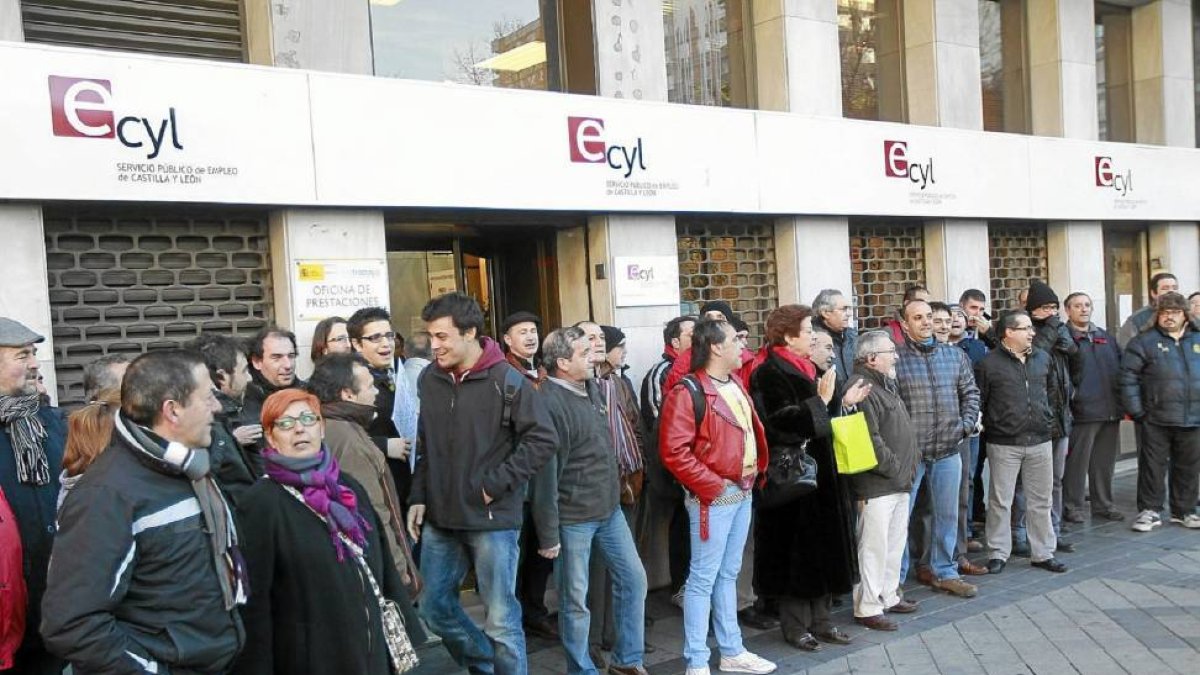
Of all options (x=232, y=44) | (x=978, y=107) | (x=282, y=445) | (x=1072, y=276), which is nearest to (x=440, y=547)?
(x=282, y=445)

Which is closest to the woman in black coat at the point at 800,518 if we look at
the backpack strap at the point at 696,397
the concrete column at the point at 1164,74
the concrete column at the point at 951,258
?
the backpack strap at the point at 696,397

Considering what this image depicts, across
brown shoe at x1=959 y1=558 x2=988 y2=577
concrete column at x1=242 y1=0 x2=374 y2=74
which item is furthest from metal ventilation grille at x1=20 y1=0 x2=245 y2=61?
brown shoe at x1=959 y1=558 x2=988 y2=577

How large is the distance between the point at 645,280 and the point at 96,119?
13.8 ft

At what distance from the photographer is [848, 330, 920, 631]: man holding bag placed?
6.29m

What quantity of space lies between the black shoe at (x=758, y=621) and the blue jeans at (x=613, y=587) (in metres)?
1.29

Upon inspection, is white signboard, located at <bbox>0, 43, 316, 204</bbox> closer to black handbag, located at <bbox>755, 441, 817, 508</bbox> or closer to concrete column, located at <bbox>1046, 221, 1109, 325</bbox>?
black handbag, located at <bbox>755, 441, 817, 508</bbox>

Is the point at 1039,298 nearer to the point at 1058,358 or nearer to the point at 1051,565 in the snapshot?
the point at 1058,358

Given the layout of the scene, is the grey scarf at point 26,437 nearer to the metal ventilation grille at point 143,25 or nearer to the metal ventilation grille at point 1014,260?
the metal ventilation grille at point 143,25

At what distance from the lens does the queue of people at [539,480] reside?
308 centimetres

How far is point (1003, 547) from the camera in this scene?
7484mm

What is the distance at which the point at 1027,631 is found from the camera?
19.7 ft

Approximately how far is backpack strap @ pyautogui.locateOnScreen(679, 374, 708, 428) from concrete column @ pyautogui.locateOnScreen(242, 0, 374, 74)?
338 cm

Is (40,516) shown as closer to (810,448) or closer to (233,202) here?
(233,202)

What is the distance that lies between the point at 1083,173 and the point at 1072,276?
4.09 feet
